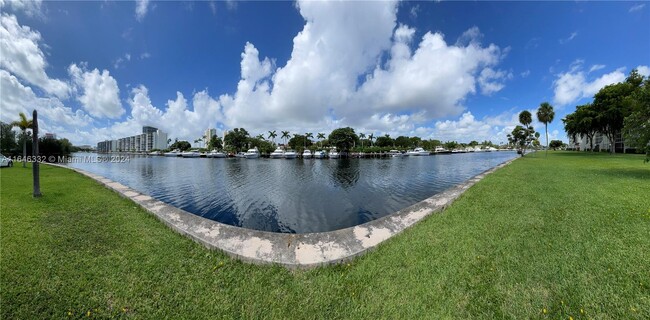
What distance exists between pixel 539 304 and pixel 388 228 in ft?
10.9

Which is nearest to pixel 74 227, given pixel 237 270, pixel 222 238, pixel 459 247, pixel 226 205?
pixel 222 238

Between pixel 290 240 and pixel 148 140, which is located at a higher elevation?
pixel 148 140

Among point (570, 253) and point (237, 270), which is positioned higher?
point (570, 253)

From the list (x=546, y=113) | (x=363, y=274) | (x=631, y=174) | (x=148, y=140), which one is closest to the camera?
(x=363, y=274)

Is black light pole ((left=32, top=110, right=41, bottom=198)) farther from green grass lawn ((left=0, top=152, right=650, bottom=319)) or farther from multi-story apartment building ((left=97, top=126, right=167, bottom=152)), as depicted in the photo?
multi-story apartment building ((left=97, top=126, right=167, bottom=152))

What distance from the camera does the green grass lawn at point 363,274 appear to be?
3.14m

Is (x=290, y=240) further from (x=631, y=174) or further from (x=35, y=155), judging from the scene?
(x=631, y=174)

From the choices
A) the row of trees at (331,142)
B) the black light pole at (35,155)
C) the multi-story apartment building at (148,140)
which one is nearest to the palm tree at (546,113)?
the row of trees at (331,142)

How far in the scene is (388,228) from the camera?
622 cm

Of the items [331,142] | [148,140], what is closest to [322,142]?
[331,142]

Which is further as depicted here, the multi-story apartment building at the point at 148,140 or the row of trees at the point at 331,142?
the multi-story apartment building at the point at 148,140

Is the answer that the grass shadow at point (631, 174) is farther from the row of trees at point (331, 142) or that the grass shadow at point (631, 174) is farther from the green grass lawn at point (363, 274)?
the row of trees at point (331, 142)

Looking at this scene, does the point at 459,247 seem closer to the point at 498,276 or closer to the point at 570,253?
the point at 498,276

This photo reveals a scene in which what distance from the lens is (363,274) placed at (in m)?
4.12
